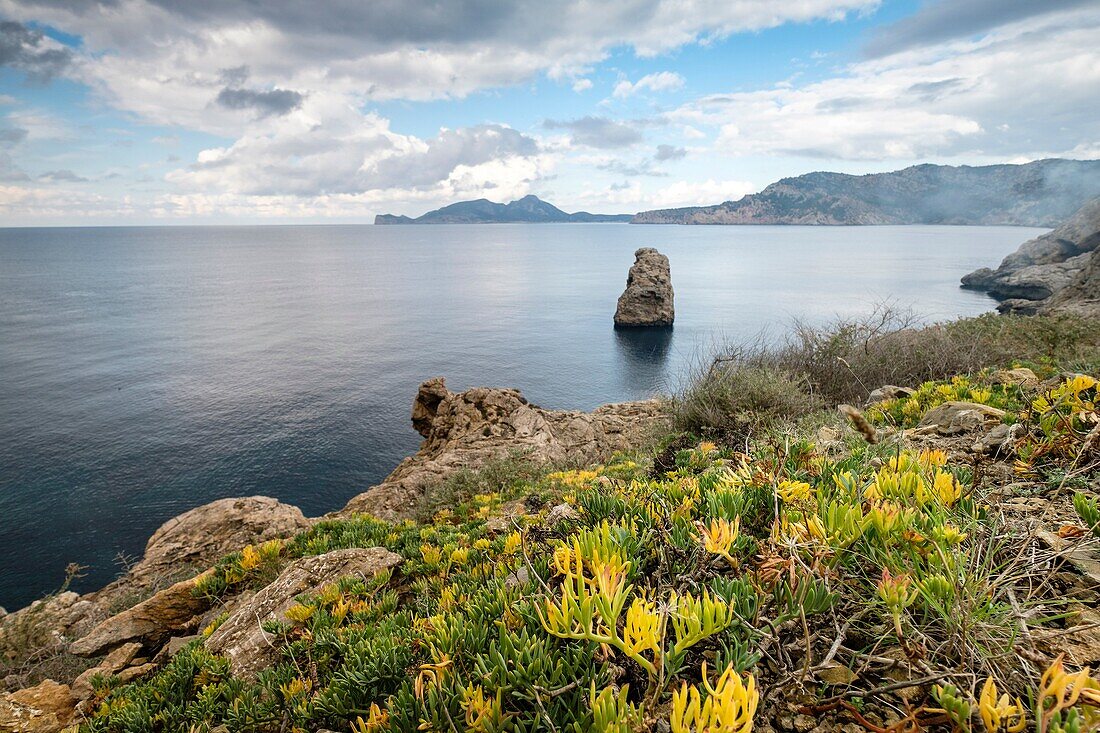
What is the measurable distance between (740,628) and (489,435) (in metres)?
15.9

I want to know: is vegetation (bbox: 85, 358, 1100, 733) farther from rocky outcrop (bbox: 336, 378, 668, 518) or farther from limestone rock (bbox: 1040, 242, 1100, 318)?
limestone rock (bbox: 1040, 242, 1100, 318)

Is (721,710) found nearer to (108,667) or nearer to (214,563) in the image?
(108,667)

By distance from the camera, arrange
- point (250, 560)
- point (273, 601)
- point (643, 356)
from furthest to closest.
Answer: point (643, 356)
point (250, 560)
point (273, 601)

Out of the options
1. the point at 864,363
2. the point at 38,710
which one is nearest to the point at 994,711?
the point at 38,710

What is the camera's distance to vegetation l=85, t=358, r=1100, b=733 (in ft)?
4.27

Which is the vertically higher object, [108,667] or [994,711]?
[994,711]

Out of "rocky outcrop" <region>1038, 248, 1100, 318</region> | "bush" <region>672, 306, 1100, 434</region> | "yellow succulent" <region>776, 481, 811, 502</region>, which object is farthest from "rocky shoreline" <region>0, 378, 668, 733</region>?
"rocky outcrop" <region>1038, 248, 1100, 318</region>

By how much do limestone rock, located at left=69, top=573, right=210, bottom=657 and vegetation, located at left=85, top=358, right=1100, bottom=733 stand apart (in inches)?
97.5

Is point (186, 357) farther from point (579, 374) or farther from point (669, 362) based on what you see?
point (669, 362)

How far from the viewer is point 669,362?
4406 cm

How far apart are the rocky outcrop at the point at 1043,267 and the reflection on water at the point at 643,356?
1536 inches

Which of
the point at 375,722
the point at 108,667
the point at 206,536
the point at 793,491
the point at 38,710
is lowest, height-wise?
the point at 206,536

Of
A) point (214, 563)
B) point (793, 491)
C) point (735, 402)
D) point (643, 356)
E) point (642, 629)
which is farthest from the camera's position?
point (643, 356)

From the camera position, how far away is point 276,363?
41938 millimetres
